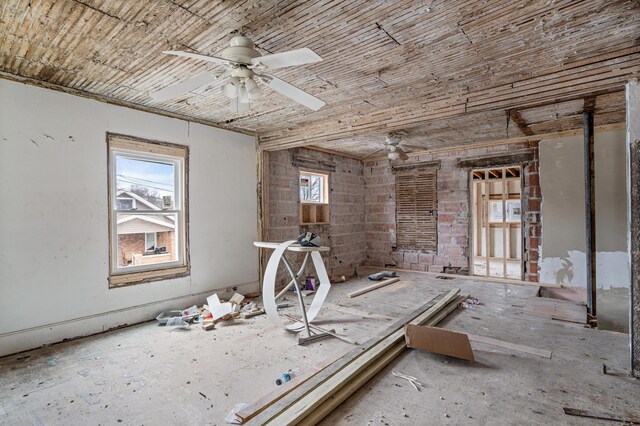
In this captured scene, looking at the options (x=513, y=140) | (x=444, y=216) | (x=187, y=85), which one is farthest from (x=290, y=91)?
(x=444, y=216)

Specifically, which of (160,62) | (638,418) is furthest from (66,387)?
(638,418)

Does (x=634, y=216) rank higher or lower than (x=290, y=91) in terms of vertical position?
lower

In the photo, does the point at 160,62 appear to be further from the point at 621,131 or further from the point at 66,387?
the point at 621,131

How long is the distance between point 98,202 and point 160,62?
5.89 feet

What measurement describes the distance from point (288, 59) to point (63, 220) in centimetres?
299

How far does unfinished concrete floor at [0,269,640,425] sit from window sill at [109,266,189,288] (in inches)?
21.4

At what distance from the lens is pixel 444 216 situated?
6641mm

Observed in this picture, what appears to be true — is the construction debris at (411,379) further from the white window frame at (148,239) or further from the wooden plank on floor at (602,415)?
the white window frame at (148,239)

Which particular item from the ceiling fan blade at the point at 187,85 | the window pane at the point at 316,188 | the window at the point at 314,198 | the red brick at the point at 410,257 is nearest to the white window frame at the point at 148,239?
the ceiling fan blade at the point at 187,85

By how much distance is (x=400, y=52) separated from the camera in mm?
2592

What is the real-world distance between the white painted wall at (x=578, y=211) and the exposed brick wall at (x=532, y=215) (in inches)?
3.4

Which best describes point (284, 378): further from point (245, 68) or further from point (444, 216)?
point (444, 216)

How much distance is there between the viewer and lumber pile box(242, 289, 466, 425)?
1.94 metres

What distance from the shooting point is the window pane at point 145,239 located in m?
3.85
